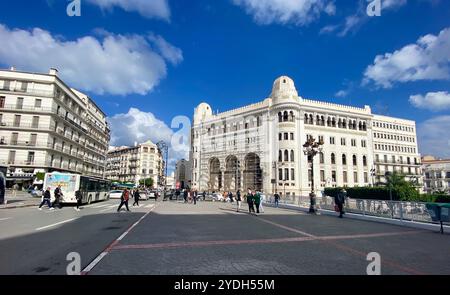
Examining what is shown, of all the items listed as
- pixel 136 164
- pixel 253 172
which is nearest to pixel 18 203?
pixel 253 172

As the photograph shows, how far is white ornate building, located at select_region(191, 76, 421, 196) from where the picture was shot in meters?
50.2

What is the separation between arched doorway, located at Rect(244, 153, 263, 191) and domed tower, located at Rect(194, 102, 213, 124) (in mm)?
18633

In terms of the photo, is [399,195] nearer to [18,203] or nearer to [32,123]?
[18,203]

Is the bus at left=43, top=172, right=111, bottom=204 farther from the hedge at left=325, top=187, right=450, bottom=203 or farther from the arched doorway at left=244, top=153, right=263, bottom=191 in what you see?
the arched doorway at left=244, top=153, right=263, bottom=191

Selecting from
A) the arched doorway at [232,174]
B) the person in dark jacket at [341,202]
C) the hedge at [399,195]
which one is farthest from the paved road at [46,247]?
the arched doorway at [232,174]

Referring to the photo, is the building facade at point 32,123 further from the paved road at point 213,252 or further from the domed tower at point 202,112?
the paved road at point 213,252

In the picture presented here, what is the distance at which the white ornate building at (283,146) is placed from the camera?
50.2m

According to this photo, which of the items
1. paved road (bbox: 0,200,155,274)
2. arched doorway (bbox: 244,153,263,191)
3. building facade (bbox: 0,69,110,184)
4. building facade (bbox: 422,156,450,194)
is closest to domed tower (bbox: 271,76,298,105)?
arched doorway (bbox: 244,153,263,191)

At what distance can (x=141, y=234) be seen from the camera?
9.20 m

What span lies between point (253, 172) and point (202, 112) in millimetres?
23374

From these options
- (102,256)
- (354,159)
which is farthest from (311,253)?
(354,159)

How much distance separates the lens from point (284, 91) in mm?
52188

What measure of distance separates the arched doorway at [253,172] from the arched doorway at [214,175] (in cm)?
753
